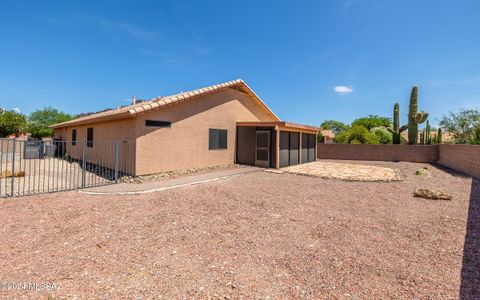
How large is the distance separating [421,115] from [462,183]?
40.7 feet

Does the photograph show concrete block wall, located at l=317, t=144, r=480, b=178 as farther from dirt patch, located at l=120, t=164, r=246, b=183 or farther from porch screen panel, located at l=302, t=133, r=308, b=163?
dirt patch, located at l=120, t=164, r=246, b=183

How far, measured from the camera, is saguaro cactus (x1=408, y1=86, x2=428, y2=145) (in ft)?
64.0

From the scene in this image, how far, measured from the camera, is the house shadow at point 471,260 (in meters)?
2.74

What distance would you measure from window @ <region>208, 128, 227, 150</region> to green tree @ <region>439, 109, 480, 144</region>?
22.2 metres

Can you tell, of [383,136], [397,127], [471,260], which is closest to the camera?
[471,260]

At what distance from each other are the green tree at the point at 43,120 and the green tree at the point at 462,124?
61954mm

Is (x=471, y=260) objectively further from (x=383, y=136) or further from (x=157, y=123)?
(x=383, y=136)

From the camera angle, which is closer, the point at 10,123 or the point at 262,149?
the point at 262,149

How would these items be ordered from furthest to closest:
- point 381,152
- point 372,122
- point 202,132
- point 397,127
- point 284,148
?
point 372,122
point 397,127
point 381,152
point 284,148
point 202,132

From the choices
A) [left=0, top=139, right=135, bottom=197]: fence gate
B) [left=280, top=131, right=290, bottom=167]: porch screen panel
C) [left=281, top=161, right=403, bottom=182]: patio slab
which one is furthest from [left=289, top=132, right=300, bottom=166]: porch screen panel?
[left=0, top=139, right=135, bottom=197]: fence gate

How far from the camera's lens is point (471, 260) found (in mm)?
3467

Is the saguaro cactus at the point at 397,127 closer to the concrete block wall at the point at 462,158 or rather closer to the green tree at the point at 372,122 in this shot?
the concrete block wall at the point at 462,158

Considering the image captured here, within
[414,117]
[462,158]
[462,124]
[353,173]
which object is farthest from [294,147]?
[462,124]

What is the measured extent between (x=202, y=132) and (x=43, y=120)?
52.2 meters
